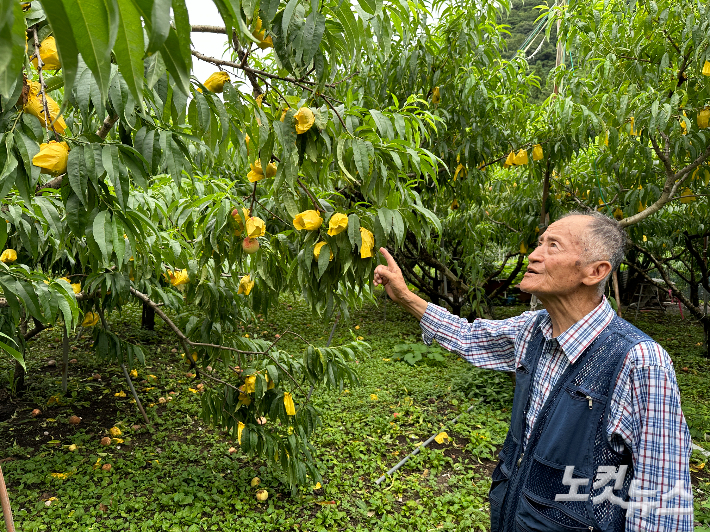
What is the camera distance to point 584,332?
1.13 m

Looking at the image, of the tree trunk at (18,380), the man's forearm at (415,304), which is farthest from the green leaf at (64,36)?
the tree trunk at (18,380)

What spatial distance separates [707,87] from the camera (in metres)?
2.65

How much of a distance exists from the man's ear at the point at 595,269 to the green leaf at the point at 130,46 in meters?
1.06

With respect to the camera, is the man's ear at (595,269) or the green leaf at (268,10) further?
the man's ear at (595,269)

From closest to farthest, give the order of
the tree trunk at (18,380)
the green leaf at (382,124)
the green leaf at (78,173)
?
1. the green leaf at (78,173)
2. the green leaf at (382,124)
3. the tree trunk at (18,380)

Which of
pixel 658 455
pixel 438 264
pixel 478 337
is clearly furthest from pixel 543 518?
pixel 438 264

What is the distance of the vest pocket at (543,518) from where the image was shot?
105 cm

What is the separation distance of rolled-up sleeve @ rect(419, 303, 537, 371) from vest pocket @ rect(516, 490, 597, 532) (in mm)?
419

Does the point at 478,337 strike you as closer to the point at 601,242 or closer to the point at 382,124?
the point at 601,242

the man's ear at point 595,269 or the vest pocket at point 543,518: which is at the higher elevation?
the man's ear at point 595,269

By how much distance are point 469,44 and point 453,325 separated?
269 cm

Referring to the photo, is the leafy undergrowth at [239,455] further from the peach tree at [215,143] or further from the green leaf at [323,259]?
the green leaf at [323,259]

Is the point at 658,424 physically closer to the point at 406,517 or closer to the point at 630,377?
the point at 630,377

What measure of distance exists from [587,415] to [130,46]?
3.38 ft
